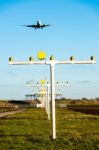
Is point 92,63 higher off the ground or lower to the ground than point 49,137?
higher

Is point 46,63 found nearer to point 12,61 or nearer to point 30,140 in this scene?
point 12,61

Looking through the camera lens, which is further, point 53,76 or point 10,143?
point 53,76

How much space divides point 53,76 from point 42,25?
18224 millimetres

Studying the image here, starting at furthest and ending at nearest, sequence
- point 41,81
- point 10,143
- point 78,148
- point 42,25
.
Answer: point 41,81
point 42,25
point 10,143
point 78,148

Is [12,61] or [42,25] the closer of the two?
[12,61]

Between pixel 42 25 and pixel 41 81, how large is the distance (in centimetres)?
773

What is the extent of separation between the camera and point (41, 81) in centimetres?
5069

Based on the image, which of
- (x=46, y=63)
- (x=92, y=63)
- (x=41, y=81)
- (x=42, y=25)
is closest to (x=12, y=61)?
(x=46, y=63)

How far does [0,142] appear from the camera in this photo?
25.2 metres

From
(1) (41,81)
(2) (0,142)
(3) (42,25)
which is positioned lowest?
(2) (0,142)

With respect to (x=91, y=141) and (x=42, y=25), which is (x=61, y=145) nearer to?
(x=91, y=141)

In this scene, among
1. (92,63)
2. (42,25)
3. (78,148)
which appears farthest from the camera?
(42,25)

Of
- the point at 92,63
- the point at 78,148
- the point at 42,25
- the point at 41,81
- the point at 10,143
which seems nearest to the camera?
the point at 78,148

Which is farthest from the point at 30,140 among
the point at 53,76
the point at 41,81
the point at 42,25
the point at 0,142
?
the point at 41,81
